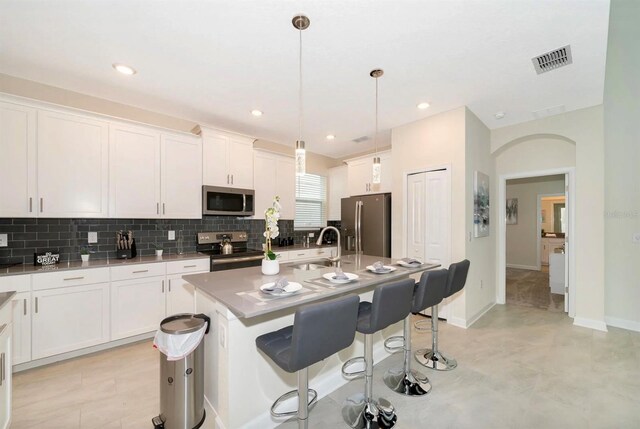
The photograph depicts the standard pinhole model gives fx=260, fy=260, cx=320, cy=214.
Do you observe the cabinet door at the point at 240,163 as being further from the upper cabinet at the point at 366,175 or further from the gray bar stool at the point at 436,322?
the gray bar stool at the point at 436,322

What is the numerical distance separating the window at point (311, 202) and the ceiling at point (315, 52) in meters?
2.10

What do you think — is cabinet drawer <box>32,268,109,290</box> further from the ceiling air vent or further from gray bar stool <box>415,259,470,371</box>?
the ceiling air vent

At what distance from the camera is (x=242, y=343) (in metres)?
1.73

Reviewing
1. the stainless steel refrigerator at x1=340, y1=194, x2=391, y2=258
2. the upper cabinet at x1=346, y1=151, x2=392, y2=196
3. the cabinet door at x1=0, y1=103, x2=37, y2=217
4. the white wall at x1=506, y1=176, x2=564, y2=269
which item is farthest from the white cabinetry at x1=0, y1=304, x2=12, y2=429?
the white wall at x1=506, y1=176, x2=564, y2=269

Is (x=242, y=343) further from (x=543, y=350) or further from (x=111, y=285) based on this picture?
(x=543, y=350)

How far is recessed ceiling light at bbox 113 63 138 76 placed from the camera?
2.52m

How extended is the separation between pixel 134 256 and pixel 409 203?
3897 mm

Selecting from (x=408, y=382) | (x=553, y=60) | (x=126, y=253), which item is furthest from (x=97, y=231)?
(x=553, y=60)

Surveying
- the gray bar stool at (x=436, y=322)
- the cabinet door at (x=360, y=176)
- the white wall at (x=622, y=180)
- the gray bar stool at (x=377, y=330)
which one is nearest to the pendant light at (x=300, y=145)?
the gray bar stool at (x=377, y=330)

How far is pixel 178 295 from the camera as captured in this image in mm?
3293

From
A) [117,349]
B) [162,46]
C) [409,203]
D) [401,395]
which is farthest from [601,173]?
[117,349]

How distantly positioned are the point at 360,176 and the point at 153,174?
3.39 meters

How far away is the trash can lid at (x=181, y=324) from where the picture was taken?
67.8 inches

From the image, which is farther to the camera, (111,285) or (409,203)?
(409,203)
